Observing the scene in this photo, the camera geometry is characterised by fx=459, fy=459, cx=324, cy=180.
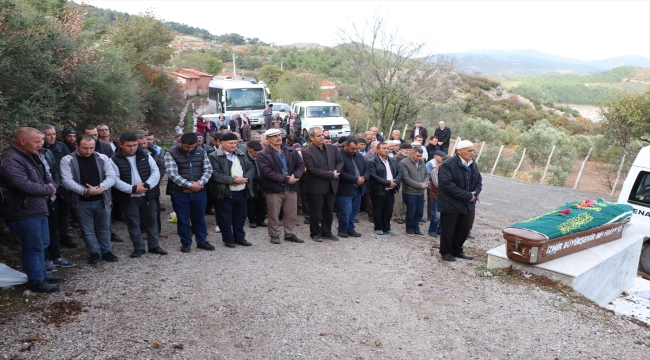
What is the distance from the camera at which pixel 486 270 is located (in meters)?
6.77

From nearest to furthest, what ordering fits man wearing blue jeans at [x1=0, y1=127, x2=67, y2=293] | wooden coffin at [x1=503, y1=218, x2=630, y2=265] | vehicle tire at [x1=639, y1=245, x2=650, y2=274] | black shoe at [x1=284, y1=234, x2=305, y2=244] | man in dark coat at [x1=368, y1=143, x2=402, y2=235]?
man wearing blue jeans at [x1=0, y1=127, x2=67, y2=293] → wooden coffin at [x1=503, y1=218, x2=630, y2=265] → black shoe at [x1=284, y1=234, x2=305, y2=244] → man in dark coat at [x1=368, y1=143, x2=402, y2=235] → vehicle tire at [x1=639, y1=245, x2=650, y2=274]

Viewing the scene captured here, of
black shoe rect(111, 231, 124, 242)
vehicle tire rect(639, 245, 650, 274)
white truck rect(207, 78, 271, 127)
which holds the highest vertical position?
white truck rect(207, 78, 271, 127)


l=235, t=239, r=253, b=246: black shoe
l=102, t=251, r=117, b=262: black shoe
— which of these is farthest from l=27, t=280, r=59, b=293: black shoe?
l=235, t=239, r=253, b=246: black shoe

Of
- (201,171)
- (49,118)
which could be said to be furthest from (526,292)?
(49,118)

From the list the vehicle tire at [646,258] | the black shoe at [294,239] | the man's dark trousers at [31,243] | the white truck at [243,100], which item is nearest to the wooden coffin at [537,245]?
the vehicle tire at [646,258]

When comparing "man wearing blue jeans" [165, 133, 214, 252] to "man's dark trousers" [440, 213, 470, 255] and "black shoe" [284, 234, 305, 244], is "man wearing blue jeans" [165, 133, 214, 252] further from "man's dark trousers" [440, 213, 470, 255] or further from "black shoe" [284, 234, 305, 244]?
"man's dark trousers" [440, 213, 470, 255]

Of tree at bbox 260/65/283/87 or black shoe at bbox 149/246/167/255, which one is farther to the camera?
tree at bbox 260/65/283/87

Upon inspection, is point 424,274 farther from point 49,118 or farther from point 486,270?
point 49,118

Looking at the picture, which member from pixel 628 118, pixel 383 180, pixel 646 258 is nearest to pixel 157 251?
pixel 383 180

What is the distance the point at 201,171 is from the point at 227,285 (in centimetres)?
184

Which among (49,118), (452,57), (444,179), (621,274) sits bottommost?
(621,274)

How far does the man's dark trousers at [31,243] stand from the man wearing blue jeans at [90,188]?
2.36 feet

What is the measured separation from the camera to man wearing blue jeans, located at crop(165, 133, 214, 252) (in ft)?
21.0

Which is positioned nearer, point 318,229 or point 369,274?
point 369,274
